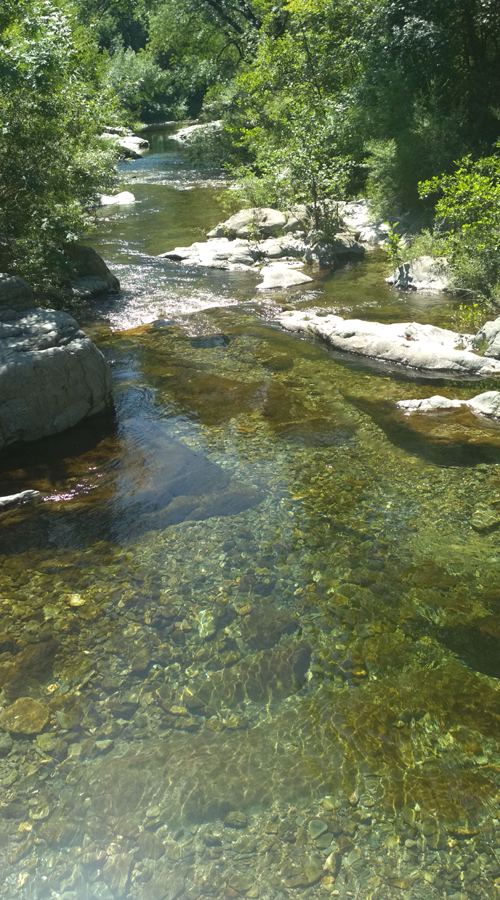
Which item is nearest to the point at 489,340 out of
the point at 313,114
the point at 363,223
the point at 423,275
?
the point at 423,275

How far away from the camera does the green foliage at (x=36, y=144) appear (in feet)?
33.7

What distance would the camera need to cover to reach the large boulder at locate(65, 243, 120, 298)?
13734 millimetres

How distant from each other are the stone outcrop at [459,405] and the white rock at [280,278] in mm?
6854

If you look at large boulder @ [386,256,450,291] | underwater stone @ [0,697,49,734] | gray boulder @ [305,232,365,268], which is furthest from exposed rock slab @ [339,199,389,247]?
underwater stone @ [0,697,49,734]

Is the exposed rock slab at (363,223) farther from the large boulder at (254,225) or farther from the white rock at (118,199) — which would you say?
the white rock at (118,199)

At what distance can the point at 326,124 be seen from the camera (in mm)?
18422

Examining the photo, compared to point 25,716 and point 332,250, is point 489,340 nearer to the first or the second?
point 332,250

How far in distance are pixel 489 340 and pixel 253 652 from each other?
729 centimetres

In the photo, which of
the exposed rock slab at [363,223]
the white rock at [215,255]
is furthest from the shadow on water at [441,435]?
the exposed rock slab at [363,223]

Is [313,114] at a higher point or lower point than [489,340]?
higher

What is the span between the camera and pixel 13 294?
887 centimetres

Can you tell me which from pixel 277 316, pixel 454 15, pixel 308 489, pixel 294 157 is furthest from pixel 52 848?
pixel 454 15

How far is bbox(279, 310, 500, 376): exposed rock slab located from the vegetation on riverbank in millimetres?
1722

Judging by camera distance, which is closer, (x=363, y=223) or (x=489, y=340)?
(x=489, y=340)
